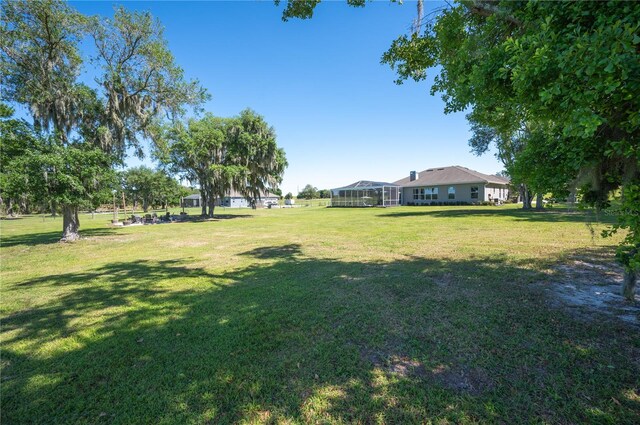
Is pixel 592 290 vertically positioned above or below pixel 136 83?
below

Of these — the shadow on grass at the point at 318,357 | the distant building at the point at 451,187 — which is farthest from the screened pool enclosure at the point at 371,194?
the shadow on grass at the point at 318,357

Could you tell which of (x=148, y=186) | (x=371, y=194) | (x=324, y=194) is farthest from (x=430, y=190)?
(x=324, y=194)

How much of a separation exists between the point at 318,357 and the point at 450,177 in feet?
130

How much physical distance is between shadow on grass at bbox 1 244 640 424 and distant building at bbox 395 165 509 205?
111ft

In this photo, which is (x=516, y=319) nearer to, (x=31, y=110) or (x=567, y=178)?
(x=567, y=178)

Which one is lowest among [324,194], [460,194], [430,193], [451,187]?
[460,194]

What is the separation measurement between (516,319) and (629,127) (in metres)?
2.70

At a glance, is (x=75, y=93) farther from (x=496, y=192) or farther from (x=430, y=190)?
(x=496, y=192)

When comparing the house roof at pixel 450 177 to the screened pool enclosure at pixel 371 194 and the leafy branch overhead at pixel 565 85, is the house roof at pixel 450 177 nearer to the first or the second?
the screened pool enclosure at pixel 371 194

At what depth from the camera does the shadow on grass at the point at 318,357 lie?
7.62 feet

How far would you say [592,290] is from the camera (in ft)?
15.1

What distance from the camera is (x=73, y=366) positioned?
3.02 metres

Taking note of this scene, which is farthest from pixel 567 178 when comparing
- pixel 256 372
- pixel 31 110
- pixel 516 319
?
pixel 31 110

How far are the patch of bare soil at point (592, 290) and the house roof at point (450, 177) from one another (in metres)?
31.6
